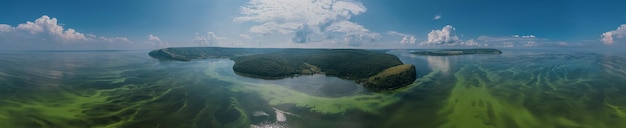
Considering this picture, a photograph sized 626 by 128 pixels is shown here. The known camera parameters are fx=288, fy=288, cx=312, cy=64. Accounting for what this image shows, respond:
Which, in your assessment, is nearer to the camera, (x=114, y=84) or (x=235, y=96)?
(x=235, y=96)

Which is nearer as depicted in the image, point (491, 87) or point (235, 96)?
point (235, 96)

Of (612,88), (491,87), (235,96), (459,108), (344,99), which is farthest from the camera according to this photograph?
(491,87)

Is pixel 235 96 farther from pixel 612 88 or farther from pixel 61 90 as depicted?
pixel 612 88

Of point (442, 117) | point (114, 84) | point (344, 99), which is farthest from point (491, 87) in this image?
point (114, 84)

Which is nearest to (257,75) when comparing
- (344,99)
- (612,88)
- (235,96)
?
(235,96)

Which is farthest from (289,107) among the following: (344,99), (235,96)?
(235,96)

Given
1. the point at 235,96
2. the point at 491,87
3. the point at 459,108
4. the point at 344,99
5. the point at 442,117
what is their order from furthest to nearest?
1. the point at 491,87
2. the point at 235,96
3. the point at 344,99
4. the point at 459,108
5. the point at 442,117

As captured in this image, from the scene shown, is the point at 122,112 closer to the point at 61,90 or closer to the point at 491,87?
the point at 61,90

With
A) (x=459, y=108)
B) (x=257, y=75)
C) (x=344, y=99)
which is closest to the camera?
(x=459, y=108)

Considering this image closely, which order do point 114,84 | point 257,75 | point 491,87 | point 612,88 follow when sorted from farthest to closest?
point 257,75, point 114,84, point 491,87, point 612,88
